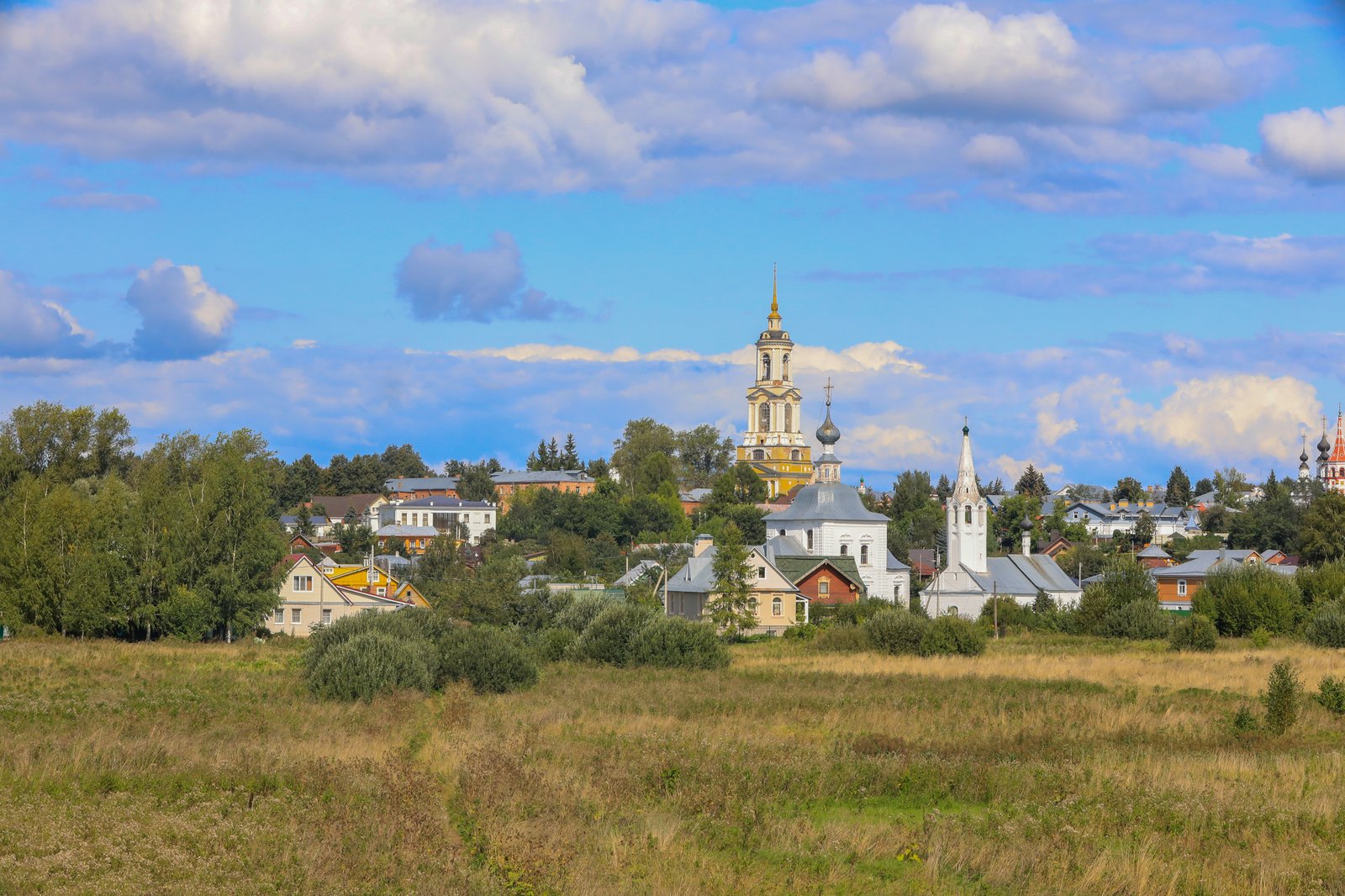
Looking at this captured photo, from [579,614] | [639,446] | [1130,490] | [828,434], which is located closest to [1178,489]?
[1130,490]

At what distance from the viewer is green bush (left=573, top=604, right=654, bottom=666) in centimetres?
3834

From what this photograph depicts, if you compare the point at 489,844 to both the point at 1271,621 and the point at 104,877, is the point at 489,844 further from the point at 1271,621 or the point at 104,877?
the point at 1271,621

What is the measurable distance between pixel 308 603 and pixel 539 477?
112914 millimetres

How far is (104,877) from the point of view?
40.3ft

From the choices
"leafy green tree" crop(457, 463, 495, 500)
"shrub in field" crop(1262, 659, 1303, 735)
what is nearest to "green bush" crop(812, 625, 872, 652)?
"shrub in field" crop(1262, 659, 1303, 735)

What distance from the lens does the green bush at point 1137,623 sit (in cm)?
5175

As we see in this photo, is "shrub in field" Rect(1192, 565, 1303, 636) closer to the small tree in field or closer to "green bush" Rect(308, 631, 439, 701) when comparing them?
the small tree in field

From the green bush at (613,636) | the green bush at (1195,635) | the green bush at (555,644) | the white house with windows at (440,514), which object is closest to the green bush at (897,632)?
the green bush at (1195,635)

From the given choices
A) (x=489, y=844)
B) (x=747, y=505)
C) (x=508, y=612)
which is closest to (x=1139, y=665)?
(x=508, y=612)

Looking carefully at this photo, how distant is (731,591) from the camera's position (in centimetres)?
5406

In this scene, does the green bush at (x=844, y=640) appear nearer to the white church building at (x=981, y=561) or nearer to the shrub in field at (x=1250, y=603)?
the shrub in field at (x=1250, y=603)

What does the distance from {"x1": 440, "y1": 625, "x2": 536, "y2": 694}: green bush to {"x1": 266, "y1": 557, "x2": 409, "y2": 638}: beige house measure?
2784cm

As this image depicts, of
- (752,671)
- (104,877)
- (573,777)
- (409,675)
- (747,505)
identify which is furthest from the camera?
(747,505)

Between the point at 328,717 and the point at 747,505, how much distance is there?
9569 centimetres
